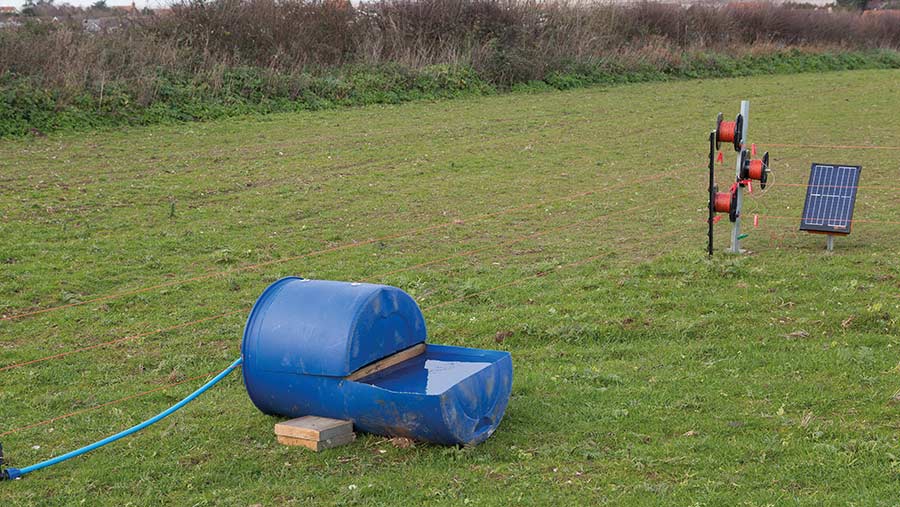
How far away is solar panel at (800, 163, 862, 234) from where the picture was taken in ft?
37.0

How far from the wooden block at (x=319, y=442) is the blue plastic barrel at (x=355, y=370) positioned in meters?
0.11

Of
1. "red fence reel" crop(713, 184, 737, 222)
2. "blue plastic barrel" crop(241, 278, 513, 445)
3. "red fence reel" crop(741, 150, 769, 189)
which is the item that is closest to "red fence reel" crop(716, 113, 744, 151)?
"red fence reel" crop(741, 150, 769, 189)

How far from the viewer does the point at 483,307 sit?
375 inches

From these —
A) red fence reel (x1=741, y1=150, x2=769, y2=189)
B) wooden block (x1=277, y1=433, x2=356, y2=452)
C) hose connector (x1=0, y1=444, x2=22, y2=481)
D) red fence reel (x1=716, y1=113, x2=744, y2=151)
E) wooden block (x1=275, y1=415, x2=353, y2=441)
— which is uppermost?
red fence reel (x1=716, y1=113, x2=744, y2=151)

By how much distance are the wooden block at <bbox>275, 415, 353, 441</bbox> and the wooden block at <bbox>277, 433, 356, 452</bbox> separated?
17mm

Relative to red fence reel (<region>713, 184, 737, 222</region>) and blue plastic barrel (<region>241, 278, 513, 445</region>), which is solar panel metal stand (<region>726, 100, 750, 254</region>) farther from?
blue plastic barrel (<region>241, 278, 513, 445</region>)

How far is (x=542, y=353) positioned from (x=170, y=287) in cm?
443

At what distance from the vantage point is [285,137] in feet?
65.5

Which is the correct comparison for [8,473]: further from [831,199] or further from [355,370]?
[831,199]

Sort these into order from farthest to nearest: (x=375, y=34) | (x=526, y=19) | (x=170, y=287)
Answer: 1. (x=526, y=19)
2. (x=375, y=34)
3. (x=170, y=287)

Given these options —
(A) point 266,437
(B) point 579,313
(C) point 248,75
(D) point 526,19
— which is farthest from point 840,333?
(D) point 526,19

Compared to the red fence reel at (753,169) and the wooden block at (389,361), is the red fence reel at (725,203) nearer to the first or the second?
the red fence reel at (753,169)

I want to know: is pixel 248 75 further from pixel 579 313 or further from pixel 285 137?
pixel 579 313

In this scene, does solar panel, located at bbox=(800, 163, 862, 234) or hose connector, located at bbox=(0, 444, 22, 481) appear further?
solar panel, located at bbox=(800, 163, 862, 234)
